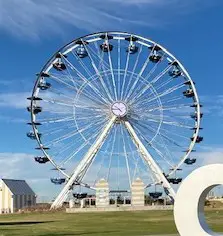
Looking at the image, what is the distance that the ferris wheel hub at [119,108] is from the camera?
6044cm

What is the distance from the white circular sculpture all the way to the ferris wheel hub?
143 ft

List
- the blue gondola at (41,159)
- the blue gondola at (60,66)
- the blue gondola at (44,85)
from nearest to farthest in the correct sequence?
1. the blue gondola at (60,66)
2. the blue gondola at (44,85)
3. the blue gondola at (41,159)

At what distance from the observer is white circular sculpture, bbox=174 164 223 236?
1664cm

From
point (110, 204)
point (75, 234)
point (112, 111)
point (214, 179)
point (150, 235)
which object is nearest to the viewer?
point (214, 179)

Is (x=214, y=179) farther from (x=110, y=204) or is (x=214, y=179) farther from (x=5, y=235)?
(x=110, y=204)

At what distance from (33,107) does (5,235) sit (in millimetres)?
31170

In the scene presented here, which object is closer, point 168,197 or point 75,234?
point 75,234

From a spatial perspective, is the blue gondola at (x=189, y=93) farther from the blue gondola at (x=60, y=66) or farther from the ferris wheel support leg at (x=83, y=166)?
the blue gondola at (x=60, y=66)

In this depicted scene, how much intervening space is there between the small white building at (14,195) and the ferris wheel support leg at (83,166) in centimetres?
2858

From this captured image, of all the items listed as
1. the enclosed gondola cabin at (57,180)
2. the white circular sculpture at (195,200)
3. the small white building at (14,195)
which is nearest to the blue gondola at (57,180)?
the enclosed gondola cabin at (57,180)

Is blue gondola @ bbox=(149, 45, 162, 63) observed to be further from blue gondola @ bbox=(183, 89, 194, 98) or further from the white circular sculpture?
the white circular sculpture

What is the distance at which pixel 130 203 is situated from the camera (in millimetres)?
69812

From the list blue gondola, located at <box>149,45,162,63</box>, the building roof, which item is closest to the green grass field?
blue gondola, located at <box>149,45,162,63</box>

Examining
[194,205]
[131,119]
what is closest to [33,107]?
[131,119]
